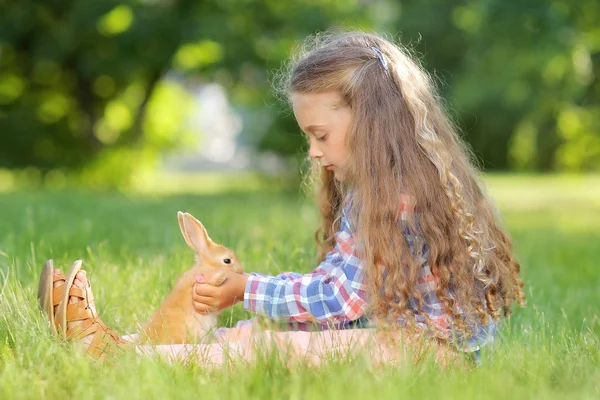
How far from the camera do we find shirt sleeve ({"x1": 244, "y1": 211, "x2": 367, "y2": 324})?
2869mm

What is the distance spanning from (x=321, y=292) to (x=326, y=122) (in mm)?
639

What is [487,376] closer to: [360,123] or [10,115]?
[360,123]

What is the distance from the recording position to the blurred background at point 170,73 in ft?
36.9

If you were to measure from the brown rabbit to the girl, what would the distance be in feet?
0.16

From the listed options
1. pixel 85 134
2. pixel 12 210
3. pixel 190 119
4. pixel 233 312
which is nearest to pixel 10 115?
pixel 85 134

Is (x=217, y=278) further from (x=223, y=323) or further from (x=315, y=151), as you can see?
(x=315, y=151)

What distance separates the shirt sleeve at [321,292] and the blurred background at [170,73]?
22.3ft

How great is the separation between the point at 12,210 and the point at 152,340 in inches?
159

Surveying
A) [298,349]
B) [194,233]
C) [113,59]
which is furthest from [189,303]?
[113,59]

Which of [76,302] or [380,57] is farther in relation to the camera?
[380,57]

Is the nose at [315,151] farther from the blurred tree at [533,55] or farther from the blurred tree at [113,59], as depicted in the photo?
the blurred tree at [113,59]

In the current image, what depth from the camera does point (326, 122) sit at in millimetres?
3055

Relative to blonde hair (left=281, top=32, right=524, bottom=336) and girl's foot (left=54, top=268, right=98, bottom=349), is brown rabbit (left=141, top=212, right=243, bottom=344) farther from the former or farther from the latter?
blonde hair (left=281, top=32, right=524, bottom=336)

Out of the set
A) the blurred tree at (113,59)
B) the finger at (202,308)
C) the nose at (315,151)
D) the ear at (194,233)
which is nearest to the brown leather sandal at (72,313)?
the finger at (202,308)
